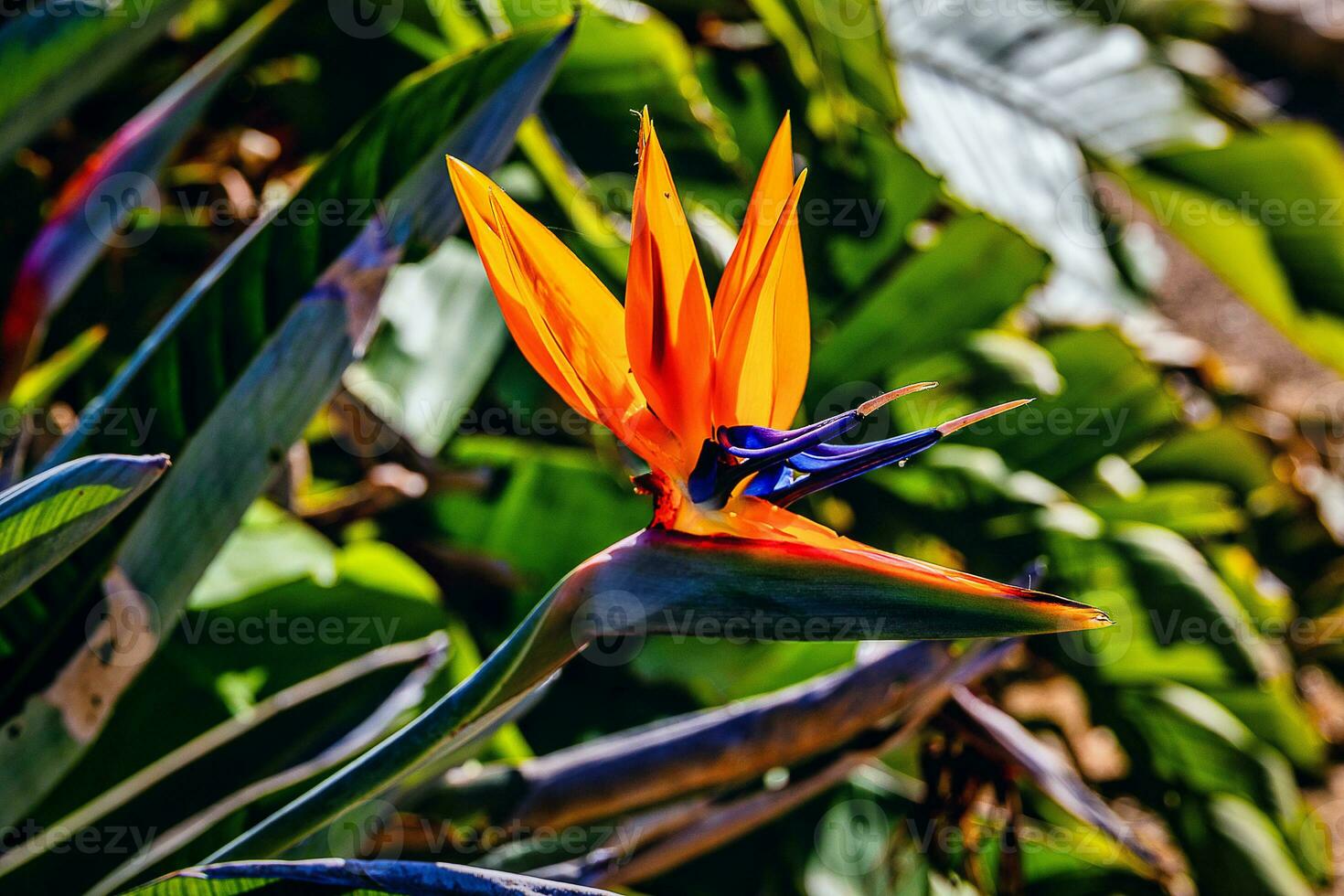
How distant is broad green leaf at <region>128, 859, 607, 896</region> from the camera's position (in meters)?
0.32

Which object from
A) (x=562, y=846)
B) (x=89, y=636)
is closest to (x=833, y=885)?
(x=562, y=846)

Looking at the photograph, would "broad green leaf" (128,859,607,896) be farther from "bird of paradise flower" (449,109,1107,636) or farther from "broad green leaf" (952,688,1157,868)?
"broad green leaf" (952,688,1157,868)

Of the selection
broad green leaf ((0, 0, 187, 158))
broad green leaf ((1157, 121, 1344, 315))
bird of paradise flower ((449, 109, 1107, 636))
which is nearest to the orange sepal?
bird of paradise flower ((449, 109, 1107, 636))

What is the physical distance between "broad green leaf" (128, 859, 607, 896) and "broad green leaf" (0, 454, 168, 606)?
111 millimetres

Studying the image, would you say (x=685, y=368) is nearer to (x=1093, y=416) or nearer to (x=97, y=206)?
(x=97, y=206)

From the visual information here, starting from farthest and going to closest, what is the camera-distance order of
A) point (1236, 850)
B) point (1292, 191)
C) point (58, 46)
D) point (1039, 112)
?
1. point (1039, 112)
2. point (1292, 191)
3. point (1236, 850)
4. point (58, 46)

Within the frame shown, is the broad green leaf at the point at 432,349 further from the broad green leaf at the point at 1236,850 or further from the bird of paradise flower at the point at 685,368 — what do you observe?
the broad green leaf at the point at 1236,850

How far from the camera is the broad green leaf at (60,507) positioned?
311 mm

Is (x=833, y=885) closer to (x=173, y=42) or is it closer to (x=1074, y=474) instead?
(x=1074, y=474)

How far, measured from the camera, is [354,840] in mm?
492

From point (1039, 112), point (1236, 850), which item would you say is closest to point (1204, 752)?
point (1236, 850)

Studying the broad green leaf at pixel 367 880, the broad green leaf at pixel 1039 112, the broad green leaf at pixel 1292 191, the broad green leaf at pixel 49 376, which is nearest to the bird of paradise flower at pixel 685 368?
the broad green leaf at pixel 367 880

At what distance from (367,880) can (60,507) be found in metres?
0.15

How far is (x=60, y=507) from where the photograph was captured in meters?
0.32
